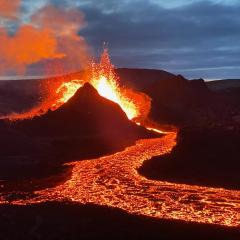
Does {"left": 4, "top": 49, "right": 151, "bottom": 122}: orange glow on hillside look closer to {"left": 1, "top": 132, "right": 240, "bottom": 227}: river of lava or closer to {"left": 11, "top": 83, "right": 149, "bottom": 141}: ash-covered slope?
{"left": 11, "top": 83, "right": 149, "bottom": 141}: ash-covered slope

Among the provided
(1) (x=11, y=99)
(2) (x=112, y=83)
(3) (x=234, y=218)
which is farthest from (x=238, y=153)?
(1) (x=11, y=99)

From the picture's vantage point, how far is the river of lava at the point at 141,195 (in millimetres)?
32875

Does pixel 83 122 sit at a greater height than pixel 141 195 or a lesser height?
greater

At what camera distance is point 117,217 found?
32250mm

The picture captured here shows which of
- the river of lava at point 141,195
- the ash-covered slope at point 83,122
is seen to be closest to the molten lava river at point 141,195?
the river of lava at point 141,195

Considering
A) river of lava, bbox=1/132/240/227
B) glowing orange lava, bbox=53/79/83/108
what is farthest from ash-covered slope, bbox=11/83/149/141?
river of lava, bbox=1/132/240/227

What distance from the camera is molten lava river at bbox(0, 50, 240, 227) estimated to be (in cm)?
3288

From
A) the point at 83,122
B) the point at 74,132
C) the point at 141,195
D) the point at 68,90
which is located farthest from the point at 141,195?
the point at 68,90

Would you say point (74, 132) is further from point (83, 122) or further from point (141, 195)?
point (141, 195)

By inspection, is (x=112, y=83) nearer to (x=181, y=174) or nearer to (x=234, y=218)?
(x=181, y=174)

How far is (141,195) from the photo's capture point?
3825 cm

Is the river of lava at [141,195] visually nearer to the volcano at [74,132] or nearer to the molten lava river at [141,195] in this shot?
the molten lava river at [141,195]

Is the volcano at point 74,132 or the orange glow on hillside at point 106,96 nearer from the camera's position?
the volcano at point 74,132

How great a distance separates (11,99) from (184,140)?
85300 mm
